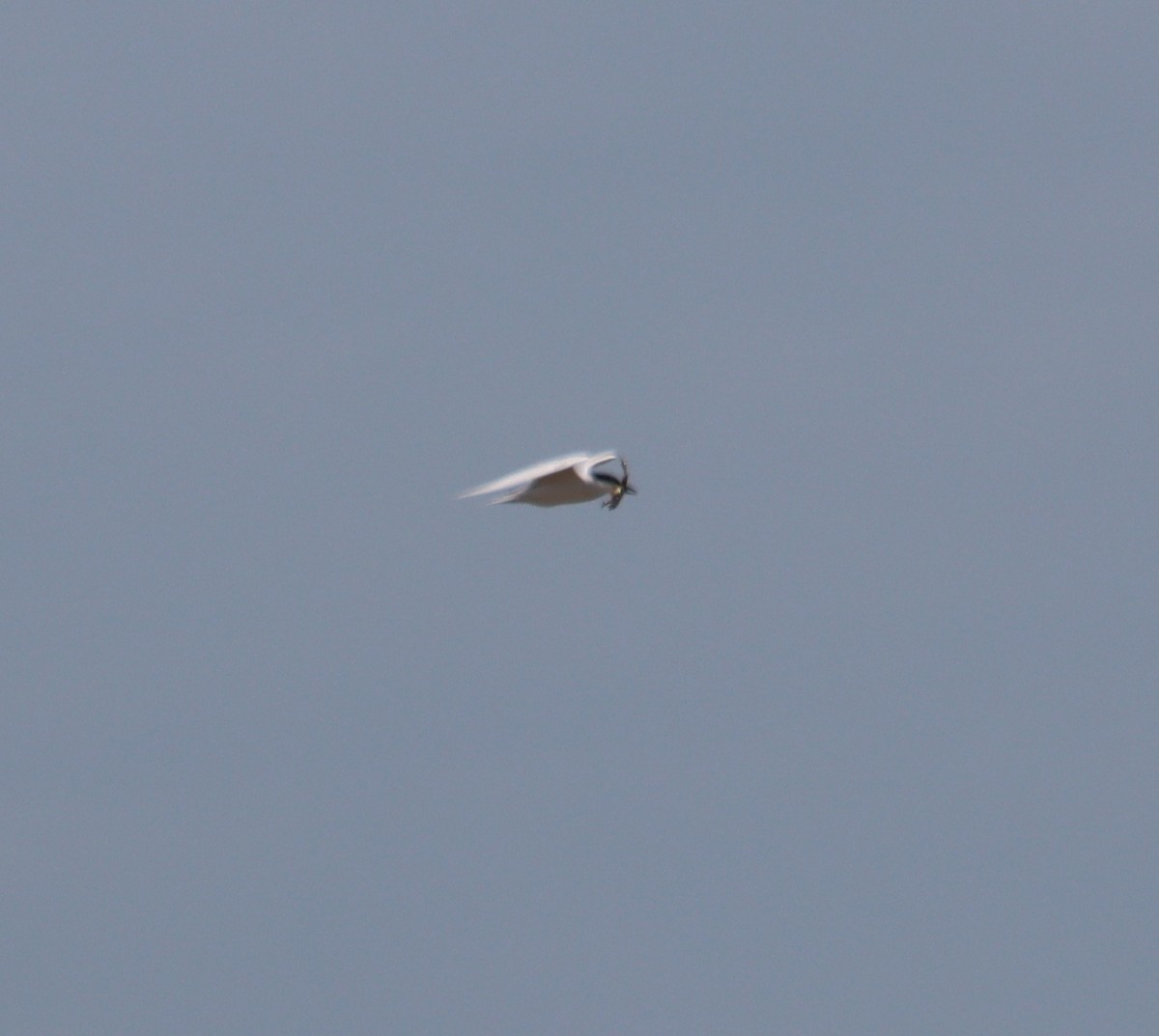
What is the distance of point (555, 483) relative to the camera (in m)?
38.8

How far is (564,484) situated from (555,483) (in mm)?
182

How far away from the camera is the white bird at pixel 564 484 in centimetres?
3819

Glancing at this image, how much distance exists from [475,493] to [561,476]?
2.16 m

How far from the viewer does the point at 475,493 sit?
37.2 m

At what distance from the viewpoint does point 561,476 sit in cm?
3866

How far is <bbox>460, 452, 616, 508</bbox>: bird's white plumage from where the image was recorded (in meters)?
38.2

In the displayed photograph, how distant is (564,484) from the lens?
38.9 meters

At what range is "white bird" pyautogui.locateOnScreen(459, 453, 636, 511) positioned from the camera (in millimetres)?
38188

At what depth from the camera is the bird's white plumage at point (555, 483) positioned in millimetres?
38156
